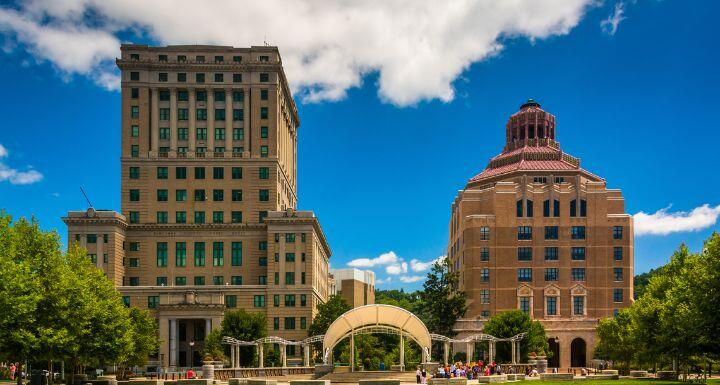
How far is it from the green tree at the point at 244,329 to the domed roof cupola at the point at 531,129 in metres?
61.2

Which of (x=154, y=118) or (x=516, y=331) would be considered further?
(x=154, y=118)

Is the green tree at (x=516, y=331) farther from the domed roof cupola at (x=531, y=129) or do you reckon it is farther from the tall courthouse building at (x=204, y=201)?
the domed roof cupola at (x=531, y=129)

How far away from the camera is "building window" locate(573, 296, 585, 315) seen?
126 meters

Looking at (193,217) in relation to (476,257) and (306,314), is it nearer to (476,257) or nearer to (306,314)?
(306,314)

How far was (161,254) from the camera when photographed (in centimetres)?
12294

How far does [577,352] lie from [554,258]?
45.6 feet

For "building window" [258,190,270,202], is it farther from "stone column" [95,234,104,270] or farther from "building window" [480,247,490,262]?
"building window" [480,247,490,262]

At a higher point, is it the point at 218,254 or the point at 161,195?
the point at 161,195

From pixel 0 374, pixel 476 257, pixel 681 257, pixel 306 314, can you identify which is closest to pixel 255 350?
pixel 306 314

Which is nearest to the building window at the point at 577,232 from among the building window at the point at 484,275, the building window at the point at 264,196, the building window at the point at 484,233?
the building window at the point at 484,233

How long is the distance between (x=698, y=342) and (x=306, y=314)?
231 ft

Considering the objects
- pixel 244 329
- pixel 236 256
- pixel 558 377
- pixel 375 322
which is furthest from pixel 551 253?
pixel 558 377

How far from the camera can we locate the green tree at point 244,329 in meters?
103

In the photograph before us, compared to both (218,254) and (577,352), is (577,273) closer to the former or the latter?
(577,352)
